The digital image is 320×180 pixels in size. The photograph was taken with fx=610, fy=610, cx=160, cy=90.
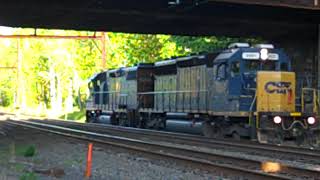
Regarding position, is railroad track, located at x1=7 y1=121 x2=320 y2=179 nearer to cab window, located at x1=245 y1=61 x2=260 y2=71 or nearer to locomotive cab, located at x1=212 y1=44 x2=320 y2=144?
locomotive cab, located at x1=212 y1=44 x2=320 y2=144

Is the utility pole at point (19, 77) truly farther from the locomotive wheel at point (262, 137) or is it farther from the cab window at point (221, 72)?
the locomotive wheel at point (262, 137)

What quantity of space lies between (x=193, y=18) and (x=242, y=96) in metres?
7.96

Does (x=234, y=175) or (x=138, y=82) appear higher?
(x=138, y=82)

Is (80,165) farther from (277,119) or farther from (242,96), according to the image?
(242,96)

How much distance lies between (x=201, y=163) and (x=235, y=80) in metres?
8.78

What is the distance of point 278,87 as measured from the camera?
22.7 m

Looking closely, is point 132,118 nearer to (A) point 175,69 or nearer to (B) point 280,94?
(A) point 175,69

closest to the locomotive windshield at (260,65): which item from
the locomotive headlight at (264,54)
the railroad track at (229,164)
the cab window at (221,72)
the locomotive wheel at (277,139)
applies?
the locomotive headlight at (264,54)

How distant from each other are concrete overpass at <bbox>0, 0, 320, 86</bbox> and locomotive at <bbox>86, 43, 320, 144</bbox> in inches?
84.7

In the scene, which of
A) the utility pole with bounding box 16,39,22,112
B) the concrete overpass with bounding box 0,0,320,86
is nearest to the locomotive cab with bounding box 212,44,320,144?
the concrete overpass with bounding box 0,0,320,86

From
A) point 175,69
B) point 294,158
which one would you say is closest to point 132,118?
point 175,69

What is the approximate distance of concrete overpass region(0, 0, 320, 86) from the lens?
84.3 feet

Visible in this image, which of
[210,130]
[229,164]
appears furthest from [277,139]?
[229,164]

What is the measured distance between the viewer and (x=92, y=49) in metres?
69.1
